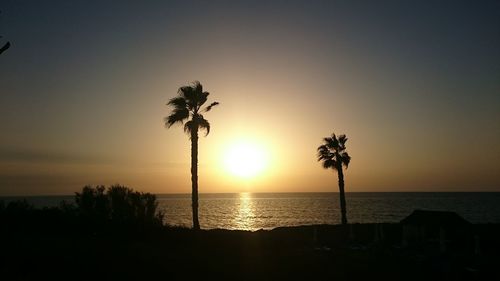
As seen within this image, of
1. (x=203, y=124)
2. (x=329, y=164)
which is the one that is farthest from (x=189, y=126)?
(x=329, y=164)

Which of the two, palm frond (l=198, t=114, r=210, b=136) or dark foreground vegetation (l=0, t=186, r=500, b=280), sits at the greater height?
palm frond (l=198, t=114, r=210, b=136)

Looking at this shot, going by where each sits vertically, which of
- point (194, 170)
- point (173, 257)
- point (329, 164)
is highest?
point (329, 164)

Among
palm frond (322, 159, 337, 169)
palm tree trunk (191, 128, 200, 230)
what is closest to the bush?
palm tree trunk (191, 128, 200, 230)

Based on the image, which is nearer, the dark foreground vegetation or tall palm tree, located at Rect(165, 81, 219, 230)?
the dark foreground vegetation

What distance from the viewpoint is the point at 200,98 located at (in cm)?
3550

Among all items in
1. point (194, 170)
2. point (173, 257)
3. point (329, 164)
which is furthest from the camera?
point (329, 164)

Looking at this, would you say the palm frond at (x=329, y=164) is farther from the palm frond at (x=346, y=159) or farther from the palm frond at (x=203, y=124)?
the palm frond at (x=203, y=124)

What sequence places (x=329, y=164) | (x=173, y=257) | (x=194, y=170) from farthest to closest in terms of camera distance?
(x=329, y=164) → (x=194, y=170) → (x=173, y=257)

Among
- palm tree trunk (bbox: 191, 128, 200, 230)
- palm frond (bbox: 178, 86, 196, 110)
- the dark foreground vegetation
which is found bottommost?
the dark foreground vegetation

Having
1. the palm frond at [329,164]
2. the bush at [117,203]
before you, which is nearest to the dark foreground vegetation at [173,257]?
the bush at [117,203]

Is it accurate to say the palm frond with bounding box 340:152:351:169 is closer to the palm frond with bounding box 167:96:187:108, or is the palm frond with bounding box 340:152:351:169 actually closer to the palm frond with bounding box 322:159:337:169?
the palm frond with bounding box 322:159:337:169

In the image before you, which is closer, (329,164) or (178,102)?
(178,102)

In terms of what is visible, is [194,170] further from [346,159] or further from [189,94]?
[346,159]

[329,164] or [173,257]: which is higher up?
[329,164]
